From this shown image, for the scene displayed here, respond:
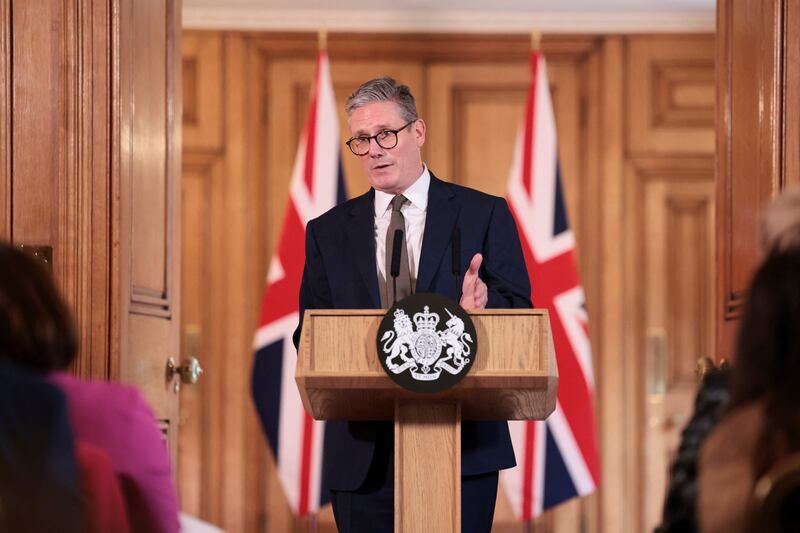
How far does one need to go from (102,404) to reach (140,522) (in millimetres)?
223

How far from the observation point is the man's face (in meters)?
3.17

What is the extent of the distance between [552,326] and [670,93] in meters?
1.38

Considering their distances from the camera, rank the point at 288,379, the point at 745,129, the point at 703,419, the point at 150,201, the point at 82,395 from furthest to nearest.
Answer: the point at 288,379, the point at 150,201, the point at 745,129, the point at 703,419, the point at 82,395

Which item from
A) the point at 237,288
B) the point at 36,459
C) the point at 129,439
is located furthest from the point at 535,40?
the point at 36,459

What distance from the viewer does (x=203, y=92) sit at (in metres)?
5.98

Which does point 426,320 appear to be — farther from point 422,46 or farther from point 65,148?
point 422,46

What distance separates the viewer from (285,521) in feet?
19.2

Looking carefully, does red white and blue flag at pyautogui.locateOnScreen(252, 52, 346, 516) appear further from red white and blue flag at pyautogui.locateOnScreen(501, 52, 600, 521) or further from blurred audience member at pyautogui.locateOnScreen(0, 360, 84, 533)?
blurred audience member at pyautogui.locateOnScreen(0, 360, 84, 533)

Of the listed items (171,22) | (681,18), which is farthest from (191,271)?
(681,18)

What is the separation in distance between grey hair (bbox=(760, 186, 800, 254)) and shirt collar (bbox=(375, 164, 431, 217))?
1.32 meters

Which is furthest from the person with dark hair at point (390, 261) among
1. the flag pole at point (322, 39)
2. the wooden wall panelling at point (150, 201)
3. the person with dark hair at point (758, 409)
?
the flag pole at point (322, 39)

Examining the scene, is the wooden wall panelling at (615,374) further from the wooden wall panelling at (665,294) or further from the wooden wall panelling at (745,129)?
the wooden wall panelling at (745,129)

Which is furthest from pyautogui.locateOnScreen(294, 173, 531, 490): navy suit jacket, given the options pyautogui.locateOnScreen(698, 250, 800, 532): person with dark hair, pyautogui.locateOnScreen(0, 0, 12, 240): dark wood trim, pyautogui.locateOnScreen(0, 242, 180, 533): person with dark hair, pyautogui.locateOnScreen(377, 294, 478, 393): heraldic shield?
pyautogui.locateOnScreen(698, 250, 800, 532): person with dark hair

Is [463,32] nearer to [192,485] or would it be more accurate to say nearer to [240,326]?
[240,326]
